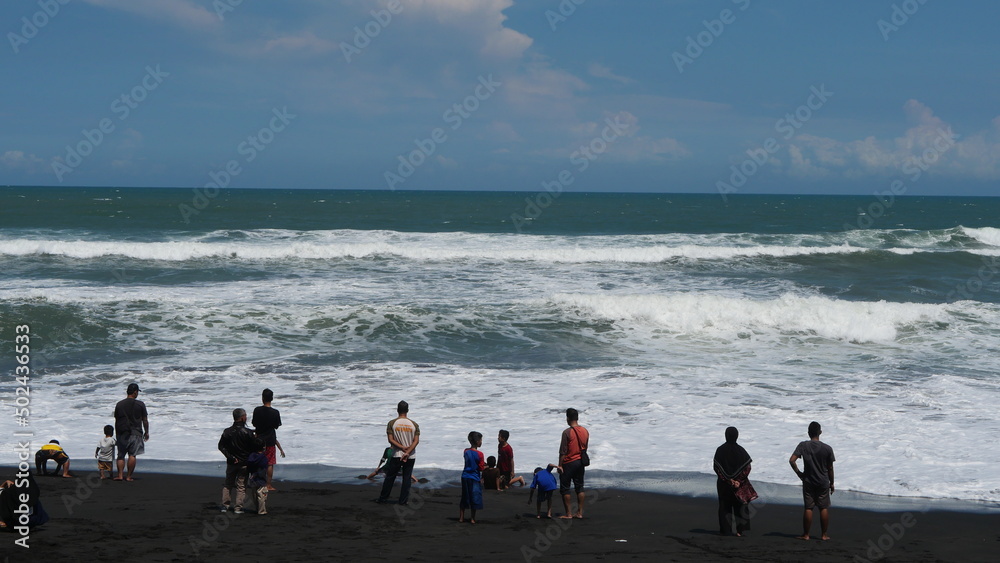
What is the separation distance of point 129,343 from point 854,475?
16.1 meters

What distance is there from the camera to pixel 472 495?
9578 mm

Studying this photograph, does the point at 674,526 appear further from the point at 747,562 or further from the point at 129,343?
the point at 129,343

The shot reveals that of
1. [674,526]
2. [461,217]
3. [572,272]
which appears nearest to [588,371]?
[674,526]

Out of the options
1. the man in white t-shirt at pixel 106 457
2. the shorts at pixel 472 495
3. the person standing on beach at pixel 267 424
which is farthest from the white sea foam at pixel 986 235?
the man in white t-shirt at pixel 106 457

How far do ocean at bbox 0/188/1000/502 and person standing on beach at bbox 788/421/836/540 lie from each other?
2195mm

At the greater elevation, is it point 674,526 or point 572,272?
point 572,272

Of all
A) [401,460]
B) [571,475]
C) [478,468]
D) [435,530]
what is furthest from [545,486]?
[401,460]

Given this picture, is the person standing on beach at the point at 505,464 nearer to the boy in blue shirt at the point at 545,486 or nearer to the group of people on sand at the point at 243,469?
the boy in blue shirt at the point at 545,486

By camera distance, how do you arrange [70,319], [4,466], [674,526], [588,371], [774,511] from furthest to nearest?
[70,319] → [588,371] → [4,466] → [774,511] → [674,526]

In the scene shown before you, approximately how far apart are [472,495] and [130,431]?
4.81 meters

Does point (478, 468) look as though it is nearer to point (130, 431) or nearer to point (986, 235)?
point (130, 431)

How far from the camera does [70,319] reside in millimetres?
22141

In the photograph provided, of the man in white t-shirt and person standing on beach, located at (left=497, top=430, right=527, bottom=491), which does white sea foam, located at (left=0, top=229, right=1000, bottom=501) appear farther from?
the man in white t-shirt

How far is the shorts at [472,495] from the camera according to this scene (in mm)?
9578
